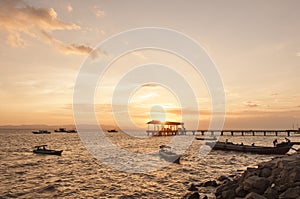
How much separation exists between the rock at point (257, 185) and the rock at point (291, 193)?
1.97 metres

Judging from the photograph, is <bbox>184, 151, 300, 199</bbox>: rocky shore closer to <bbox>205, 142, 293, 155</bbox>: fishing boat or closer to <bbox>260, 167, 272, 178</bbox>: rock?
<bbox>260, 167, 272, 178</bbox>: rock

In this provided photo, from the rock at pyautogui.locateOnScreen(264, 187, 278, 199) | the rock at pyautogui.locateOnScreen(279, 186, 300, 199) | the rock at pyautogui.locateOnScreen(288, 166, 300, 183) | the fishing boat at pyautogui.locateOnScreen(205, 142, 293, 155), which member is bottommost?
the fishing boat at pyautogui.locateOnScreen(205, 142, 293, 155)

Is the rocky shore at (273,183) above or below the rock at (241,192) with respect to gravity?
above

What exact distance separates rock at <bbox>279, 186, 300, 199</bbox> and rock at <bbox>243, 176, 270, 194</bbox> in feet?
6.48

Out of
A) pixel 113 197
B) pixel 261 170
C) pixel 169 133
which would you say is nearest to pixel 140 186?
pixel 113 197

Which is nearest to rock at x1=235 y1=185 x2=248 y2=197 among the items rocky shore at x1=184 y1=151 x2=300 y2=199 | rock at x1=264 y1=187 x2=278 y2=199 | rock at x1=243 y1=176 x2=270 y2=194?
rocky shore at x1=184 y1=151 x2=300 y2=199

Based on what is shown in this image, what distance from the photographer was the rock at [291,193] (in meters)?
12.9

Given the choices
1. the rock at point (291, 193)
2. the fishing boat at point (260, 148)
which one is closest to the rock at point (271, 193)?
the rock at point (291, 193)

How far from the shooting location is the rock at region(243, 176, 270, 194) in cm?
1536

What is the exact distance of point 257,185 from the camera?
51.1 ft

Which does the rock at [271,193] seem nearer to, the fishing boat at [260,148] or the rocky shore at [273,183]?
the rocky shore at [273,183]

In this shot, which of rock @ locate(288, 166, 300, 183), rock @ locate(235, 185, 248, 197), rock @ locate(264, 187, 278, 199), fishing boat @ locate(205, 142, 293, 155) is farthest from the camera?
fishing boat @ locate(205, 142, 293, 155)

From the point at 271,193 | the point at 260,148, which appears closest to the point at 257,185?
the point at 271,193

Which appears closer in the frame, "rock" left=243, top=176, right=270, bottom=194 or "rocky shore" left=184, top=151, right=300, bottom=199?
"rocky shore" left=184, top=151, right=300, bottom=199
